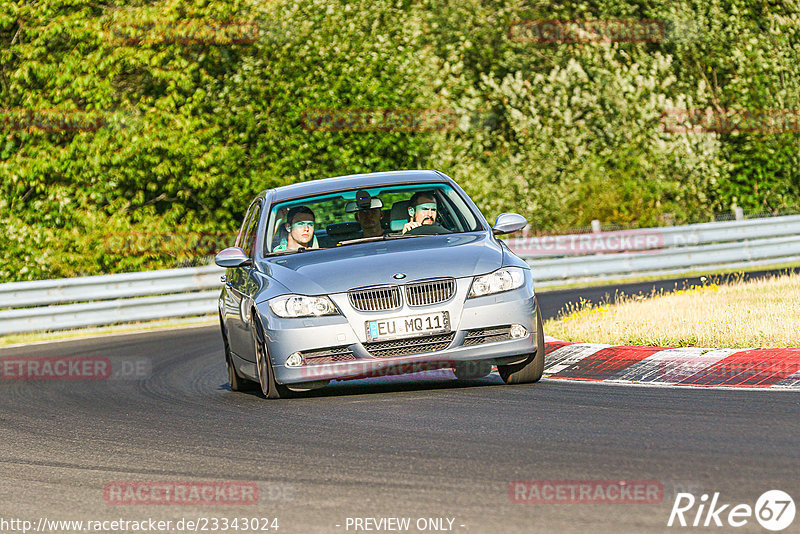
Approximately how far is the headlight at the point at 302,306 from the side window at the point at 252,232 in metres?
1.28

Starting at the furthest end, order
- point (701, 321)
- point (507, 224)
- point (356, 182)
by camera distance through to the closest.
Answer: point (701, 321)
point (356, 182)
point (507, 224)

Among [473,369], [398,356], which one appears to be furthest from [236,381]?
[398,356]

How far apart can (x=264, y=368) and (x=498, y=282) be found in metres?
1.84

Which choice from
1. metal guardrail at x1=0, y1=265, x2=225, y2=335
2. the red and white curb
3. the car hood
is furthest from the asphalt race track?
metal guardrail at x1=0, y1=265, x2=225, y2=335

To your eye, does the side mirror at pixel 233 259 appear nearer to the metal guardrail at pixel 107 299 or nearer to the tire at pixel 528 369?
the tire at pixel 528 369

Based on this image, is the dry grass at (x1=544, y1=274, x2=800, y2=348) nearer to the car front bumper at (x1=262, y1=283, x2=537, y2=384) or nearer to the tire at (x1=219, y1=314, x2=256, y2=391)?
the car front bumper at (x1=262, y1=283, x2=537, y2=384)

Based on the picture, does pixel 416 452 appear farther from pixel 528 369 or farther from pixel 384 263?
pixel 528 369

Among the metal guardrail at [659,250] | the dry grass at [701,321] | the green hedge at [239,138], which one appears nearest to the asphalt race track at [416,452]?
the dry grass at [701,321]

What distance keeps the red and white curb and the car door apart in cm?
234

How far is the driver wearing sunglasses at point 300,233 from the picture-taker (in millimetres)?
10539

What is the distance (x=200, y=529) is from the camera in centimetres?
577

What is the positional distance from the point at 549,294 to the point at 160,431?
1420cm

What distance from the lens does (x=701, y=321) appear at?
11.8 metres

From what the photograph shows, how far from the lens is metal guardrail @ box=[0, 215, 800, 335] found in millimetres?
22906
